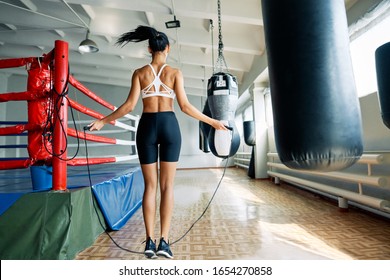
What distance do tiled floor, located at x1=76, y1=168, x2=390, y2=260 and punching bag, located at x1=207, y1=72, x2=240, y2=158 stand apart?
66 cm

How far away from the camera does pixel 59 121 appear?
4.73 ft

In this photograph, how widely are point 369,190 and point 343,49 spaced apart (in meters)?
2.06

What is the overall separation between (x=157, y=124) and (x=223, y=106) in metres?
0.60

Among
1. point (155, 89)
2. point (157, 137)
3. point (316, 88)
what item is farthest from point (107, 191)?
point (316, 88)

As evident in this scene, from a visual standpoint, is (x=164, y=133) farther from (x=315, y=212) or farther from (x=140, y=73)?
(x=315, y=212)

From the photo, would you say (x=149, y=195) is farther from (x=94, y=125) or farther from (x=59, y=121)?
(x=59, y=121)

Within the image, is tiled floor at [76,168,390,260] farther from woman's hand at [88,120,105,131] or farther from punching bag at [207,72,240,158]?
woman's hand at [88,120,105,131]

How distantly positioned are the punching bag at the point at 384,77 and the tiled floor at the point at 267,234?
97 centimetres

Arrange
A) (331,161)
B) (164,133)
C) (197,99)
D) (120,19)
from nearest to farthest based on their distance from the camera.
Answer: (331,161)
(164,133)
(120,19)
(197,99)

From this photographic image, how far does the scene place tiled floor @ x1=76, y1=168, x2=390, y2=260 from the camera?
1558 millimetres

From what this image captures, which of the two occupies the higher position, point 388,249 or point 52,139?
point 52,139

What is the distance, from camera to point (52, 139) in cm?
145

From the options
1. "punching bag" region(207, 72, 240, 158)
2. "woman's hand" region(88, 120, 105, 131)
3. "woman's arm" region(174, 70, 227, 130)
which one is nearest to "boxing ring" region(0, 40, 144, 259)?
"woman's hand" region(88, 120, 105, 131)
